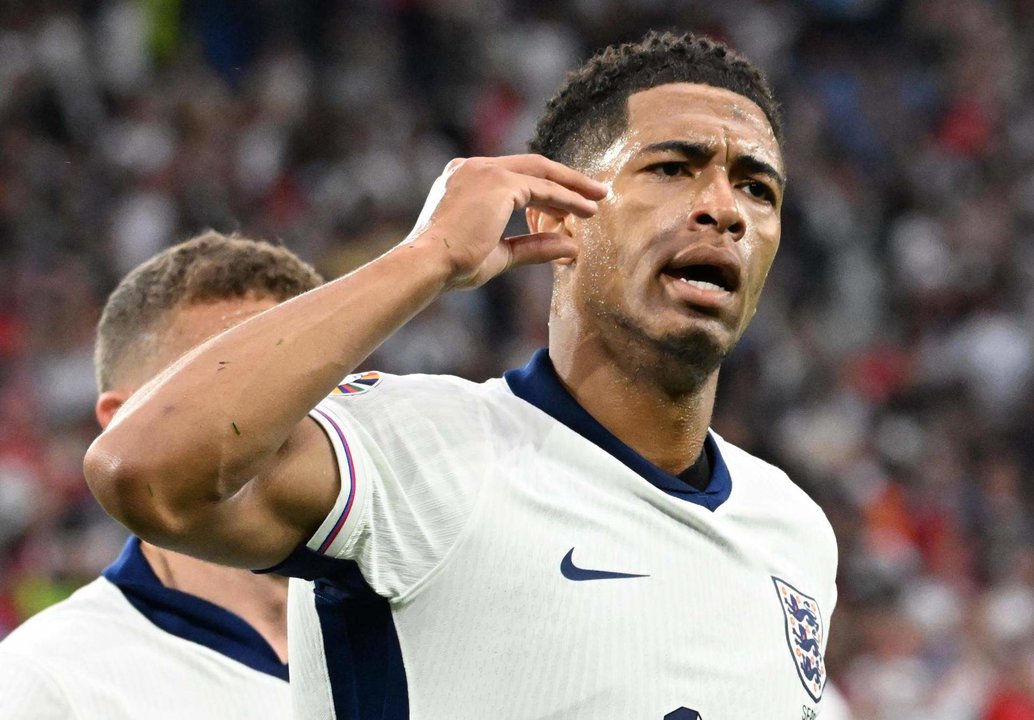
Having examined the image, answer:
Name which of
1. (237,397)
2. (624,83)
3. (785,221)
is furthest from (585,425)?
(785,221)

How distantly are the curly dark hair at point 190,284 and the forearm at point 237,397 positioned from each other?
1.07m

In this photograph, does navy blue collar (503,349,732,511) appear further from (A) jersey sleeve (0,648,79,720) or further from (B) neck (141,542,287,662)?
(A) jersey sleeve (0,648,79,720)

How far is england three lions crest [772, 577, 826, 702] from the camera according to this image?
7.96 feet

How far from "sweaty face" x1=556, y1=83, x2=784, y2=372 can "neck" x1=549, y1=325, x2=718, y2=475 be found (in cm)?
5

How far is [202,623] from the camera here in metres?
2.81

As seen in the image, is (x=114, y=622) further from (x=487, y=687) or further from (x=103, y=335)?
(x=487, y=687)

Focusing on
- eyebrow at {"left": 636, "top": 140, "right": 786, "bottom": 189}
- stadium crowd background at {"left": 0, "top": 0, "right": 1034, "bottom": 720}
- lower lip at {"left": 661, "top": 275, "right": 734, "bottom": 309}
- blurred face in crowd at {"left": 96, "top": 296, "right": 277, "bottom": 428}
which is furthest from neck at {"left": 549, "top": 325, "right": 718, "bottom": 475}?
stadium crowd background at {"left": 0, "top": 0, "right": 1034, "bottom": 720}

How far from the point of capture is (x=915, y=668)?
6.84 m

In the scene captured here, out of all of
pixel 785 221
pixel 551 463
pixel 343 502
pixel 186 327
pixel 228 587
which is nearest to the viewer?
pixel 343 502

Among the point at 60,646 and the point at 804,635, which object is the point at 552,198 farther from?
the point at 60,646

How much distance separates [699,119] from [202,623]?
133 cm

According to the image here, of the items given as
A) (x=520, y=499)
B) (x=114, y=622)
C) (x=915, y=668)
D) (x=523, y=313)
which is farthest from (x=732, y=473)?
(x=523, y=313)

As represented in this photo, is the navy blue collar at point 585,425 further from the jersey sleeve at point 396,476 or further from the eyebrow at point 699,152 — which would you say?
the eyebrow at point 699,152

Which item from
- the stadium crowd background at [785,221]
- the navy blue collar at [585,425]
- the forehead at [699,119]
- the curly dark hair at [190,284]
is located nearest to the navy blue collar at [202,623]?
the curly dark hair at [190,284]
